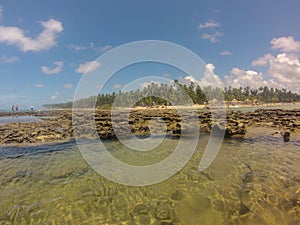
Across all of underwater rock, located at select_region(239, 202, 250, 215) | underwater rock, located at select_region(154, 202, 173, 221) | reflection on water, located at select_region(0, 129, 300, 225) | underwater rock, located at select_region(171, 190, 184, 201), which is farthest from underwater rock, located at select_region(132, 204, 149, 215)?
underwater rock, located at select_region(239, 202, 250, 215)

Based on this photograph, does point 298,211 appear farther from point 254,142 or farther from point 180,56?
point 254,142

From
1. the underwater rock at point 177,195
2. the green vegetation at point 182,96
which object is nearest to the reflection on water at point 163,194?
the underwater rock at point 177,195

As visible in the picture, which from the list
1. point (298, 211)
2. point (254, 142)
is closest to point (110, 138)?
point (254, 142)

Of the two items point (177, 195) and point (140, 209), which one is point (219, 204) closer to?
point (177, 195)

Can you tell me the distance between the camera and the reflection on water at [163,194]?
5.23 metres

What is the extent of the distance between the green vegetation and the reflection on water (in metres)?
43.5

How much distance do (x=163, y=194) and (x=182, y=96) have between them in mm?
99381

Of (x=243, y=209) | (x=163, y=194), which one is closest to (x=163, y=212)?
(x=163, y=194)

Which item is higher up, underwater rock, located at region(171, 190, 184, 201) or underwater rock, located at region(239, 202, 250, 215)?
underwater rock, located at region(239, 202, 250, 215)

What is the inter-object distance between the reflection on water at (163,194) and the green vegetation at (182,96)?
1714 inches

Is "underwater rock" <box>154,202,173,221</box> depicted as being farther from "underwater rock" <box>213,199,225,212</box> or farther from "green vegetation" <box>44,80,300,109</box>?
"green vegetation" <box>44,80,300,109</box>

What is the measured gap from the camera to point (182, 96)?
340 feet

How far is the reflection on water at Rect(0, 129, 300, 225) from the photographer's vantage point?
5.23 metres

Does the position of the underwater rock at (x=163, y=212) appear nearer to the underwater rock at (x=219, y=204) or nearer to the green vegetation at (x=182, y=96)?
the underwater rock at (x=219, y=204)
